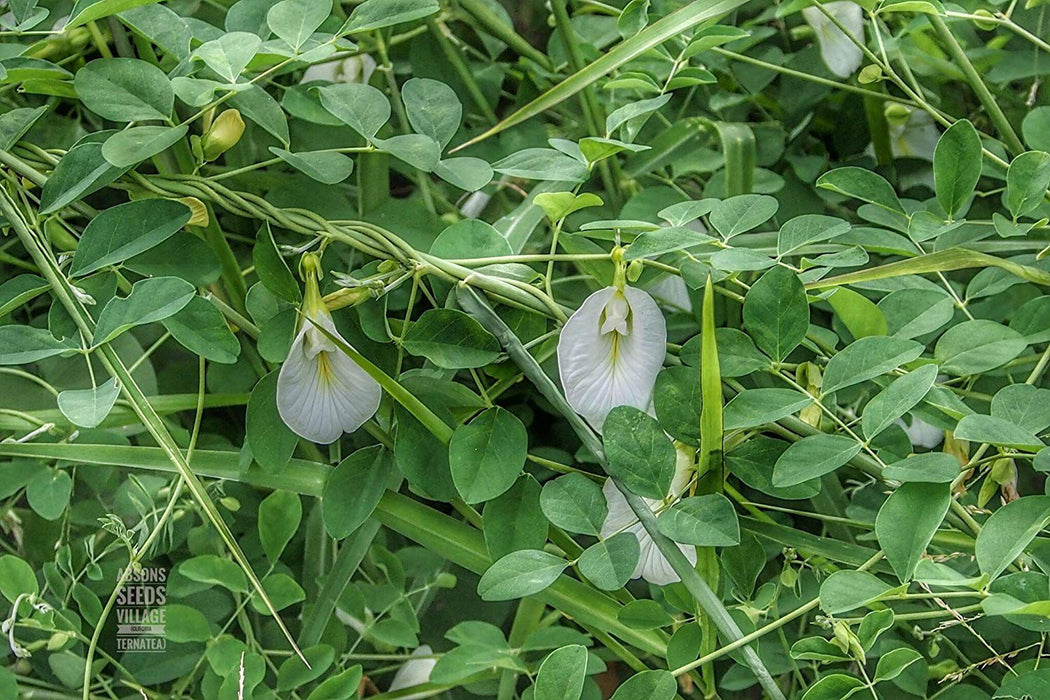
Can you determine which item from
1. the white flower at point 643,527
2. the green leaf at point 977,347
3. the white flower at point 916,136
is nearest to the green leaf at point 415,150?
the white flower at point 643,527

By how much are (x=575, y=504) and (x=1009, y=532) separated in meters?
0.22

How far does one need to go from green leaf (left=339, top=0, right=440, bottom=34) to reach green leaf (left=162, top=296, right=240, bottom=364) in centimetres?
18

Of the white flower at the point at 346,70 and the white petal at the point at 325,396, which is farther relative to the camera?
the white flower at the point at 346,70

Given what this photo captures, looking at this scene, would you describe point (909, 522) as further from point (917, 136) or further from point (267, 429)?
point (917, 136)

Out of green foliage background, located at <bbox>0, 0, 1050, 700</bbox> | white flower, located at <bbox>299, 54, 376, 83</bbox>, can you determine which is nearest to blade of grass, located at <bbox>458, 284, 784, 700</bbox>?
green foliage background, located at <bbox>0, 0, 1050, 700</bbox>

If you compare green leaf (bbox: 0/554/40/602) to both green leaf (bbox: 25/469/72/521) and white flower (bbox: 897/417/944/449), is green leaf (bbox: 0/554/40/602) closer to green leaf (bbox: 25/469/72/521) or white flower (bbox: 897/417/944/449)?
green leaf (bbox: 25/469/72/521)

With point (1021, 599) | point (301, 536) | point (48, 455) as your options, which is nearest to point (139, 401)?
point (48, 455)

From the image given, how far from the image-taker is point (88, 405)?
49 cm

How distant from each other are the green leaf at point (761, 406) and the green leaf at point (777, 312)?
0.08ft

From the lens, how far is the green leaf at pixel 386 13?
541 mm

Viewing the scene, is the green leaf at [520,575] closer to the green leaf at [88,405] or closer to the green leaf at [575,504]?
the green leaf at [575,504]

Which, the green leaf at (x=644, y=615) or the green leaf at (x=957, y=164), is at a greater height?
the green leaf at (x=957, y=164)

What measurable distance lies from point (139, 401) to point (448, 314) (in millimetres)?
178

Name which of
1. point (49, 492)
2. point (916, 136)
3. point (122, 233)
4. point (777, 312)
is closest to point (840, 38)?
point (916, 136)
